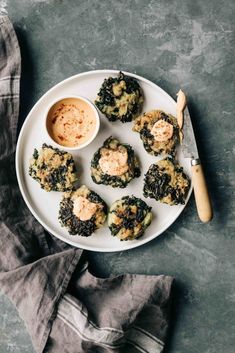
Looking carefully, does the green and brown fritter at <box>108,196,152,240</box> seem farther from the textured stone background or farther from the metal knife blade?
the metal knife blade

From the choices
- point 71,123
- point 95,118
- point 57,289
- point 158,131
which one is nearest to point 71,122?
point 71,123

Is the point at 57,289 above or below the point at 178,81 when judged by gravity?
below

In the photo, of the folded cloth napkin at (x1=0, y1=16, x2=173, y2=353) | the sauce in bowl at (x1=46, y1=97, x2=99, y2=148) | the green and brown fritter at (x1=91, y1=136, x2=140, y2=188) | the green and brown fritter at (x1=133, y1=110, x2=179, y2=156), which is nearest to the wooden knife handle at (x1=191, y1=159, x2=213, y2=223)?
the green and brown fritter at (x1=133, y1=110, x2=179, y2=156)

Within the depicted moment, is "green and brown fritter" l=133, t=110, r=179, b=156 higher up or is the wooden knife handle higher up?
"green and brown fritter" l=133, t=110, r=179, b=156

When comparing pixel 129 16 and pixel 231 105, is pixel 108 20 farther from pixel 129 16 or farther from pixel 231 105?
pixel 231 105

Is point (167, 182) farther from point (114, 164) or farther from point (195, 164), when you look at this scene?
point (114, 164)

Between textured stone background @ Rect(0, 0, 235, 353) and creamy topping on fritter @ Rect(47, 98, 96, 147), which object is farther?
textured stone background @ Rect(0, 0, 235, 353)
